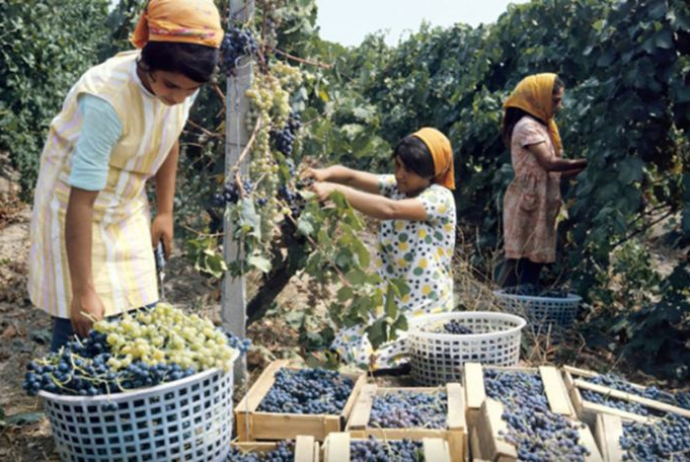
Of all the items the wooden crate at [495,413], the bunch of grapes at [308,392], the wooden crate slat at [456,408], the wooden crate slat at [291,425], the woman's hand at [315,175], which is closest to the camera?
the wooden crate at [495,413]

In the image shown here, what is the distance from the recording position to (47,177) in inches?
83.9

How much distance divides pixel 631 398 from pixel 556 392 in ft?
0.85

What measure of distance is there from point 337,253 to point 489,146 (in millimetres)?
4023

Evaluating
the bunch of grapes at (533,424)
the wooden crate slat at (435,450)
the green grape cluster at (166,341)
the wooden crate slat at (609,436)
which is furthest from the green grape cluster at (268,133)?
the wooden crate slat at (609,436)

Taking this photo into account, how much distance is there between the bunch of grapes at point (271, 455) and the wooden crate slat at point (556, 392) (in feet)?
2.85

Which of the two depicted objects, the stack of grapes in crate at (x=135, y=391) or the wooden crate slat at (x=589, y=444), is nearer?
the stack of grapes in crate at (x=135, y=391)

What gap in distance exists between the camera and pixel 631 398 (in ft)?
8.16

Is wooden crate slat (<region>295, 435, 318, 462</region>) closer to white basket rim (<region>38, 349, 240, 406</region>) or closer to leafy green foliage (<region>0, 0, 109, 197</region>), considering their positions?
white basket rim (<region>38, 349, 240, 406</region>)

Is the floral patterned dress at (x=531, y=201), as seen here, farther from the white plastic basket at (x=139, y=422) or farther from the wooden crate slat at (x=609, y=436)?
the white plastic basket at (x=139, y=422)

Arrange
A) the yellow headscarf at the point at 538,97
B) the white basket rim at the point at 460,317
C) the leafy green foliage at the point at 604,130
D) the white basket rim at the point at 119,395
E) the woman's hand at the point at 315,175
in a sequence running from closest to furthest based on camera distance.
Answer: the white basket rim at the point at 119,395
the woman's hand at the point at 315,175
the white basket rim at the point at 460,317
the leafy green foliage at the point at 604,130
the yellow headscarf at the point at 538,97

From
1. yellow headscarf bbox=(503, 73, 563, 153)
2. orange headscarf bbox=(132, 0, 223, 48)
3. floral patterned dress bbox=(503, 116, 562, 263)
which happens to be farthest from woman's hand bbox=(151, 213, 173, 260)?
yellow headscarf bbox=(503, 73, 563, 153)

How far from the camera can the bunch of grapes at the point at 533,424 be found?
2043 millimetres

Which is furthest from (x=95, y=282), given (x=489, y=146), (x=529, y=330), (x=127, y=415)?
(x=489, y=146)

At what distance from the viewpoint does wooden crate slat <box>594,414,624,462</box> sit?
2.09 meters
